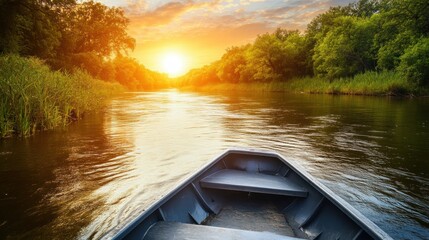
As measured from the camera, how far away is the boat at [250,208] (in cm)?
255

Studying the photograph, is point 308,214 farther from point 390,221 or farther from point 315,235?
point 390,221

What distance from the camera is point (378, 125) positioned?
11547mm

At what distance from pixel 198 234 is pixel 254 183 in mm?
1664

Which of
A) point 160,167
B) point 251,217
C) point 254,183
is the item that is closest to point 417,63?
point 160,167

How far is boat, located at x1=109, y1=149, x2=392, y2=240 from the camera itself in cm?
255

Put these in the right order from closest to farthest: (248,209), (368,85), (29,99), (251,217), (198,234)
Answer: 1. (198,234)
2. (251,217)
3. (248,209)
4. (29,99)
5. (368,85)

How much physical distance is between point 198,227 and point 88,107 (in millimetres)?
13333

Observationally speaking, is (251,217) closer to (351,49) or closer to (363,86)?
(363,86)

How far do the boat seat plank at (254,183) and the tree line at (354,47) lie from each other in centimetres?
2349

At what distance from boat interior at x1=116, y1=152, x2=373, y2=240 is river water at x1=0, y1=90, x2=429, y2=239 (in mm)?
302

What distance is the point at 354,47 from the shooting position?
34844 mm

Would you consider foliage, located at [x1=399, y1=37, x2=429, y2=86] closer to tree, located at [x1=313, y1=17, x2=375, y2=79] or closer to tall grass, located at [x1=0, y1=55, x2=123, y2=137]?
tree, located at [x1=313, y1=17, x2=375, y2=79]

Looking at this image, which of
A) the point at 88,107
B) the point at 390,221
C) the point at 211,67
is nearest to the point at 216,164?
the point at 390,221

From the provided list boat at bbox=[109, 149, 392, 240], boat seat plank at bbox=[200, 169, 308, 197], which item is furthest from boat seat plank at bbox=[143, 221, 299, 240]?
boat seat plank at bbox=[200, 169, 308, 197]
